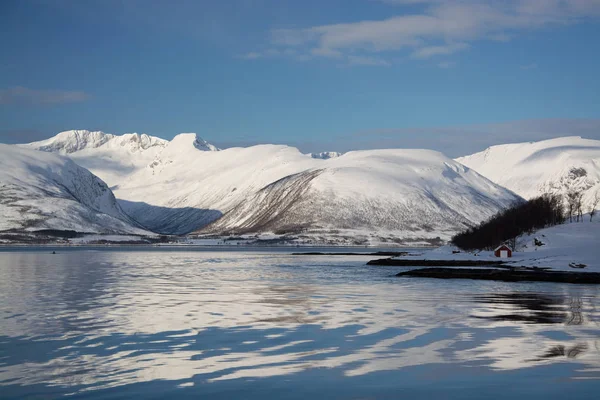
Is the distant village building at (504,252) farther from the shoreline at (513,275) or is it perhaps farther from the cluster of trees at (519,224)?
the shoreline at (513,275)

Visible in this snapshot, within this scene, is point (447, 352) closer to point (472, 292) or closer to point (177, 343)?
point (177, 343)

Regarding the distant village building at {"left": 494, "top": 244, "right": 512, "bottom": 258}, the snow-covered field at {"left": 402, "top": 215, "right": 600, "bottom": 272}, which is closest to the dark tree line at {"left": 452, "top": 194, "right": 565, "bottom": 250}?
the snow-covered field at {"left": 402, "top": 215, "right": 600, "bottom": 272}

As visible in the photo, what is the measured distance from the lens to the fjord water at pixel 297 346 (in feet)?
83.1

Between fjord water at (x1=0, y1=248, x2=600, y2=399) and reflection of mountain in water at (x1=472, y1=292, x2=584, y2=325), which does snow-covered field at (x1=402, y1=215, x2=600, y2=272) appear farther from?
fjord water at (x1=0, y1=248, x2=600, y2=399)

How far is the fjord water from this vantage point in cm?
2534

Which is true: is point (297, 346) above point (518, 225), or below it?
below

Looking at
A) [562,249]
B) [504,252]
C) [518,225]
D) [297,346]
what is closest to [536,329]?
[297,346]

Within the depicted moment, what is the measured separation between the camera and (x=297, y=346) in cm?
3372

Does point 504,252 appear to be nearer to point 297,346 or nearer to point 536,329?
point 536,329

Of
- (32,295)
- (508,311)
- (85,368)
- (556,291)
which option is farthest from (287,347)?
(556,291)

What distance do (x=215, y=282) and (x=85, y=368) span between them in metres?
49.8

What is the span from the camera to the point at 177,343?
34.4 m

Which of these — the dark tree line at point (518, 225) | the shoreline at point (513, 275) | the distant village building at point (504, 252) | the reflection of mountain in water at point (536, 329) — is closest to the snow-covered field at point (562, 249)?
the distant village building at point (504, 252)

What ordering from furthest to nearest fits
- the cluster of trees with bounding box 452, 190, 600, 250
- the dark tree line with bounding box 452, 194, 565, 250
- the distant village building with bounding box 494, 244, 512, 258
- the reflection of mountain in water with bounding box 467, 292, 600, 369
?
1. the dark tree line with bounding box 452, 194, 565, 250
2. the cluster of trees with bounding box 452, 190, 600, 250
3. the distant village building with bounding box 494, 244, 512, 258
4. the reflection of mountain in water with bounding box 467, 292, 600, 369
